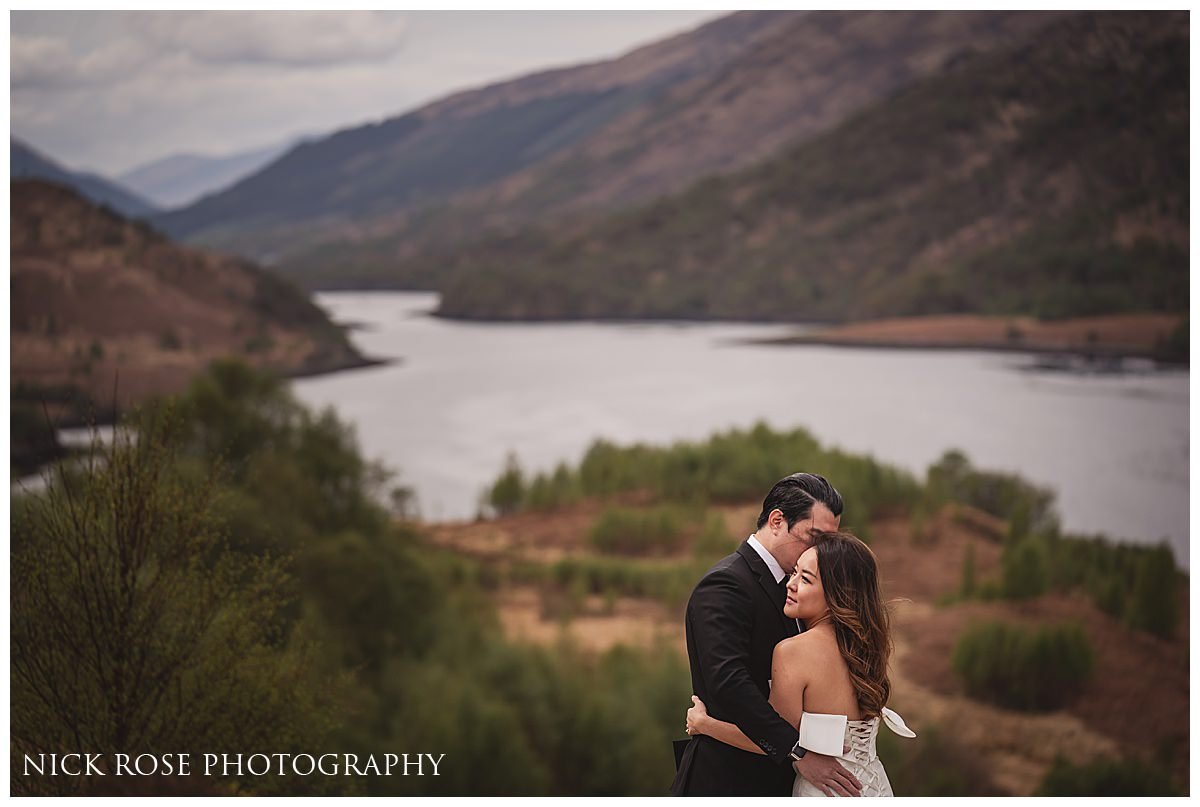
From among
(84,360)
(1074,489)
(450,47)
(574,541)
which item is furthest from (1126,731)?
(84,360)

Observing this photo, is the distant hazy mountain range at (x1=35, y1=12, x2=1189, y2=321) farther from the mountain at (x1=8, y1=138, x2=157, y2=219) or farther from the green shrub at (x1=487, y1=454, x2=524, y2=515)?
the green shrub at (x1=487, y1=454, x2=524, y2=515)

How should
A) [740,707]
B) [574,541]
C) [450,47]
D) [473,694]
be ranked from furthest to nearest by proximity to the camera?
[574,541], [450,47], [473,694], [740,707]

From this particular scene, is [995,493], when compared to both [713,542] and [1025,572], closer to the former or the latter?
[1025,572]

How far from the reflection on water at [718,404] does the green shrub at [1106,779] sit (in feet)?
10.2

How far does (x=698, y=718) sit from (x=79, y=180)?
11.3 m

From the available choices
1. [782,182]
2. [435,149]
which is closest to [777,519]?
[435,149]

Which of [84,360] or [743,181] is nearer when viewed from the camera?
[84,360]

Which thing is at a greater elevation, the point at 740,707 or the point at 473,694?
the point at 740,707

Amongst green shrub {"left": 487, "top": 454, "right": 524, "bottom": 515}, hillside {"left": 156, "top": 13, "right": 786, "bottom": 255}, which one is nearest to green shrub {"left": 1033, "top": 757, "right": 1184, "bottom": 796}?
green shrub {"left": 487, "top": 454, "right": 524, "bottom": 515}

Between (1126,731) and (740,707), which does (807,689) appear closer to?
(740,707)

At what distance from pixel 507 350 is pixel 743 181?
215 inches

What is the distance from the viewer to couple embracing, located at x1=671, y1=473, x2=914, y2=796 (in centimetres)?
233

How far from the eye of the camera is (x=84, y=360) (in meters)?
10.7

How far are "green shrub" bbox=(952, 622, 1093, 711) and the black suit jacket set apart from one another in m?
9.36
